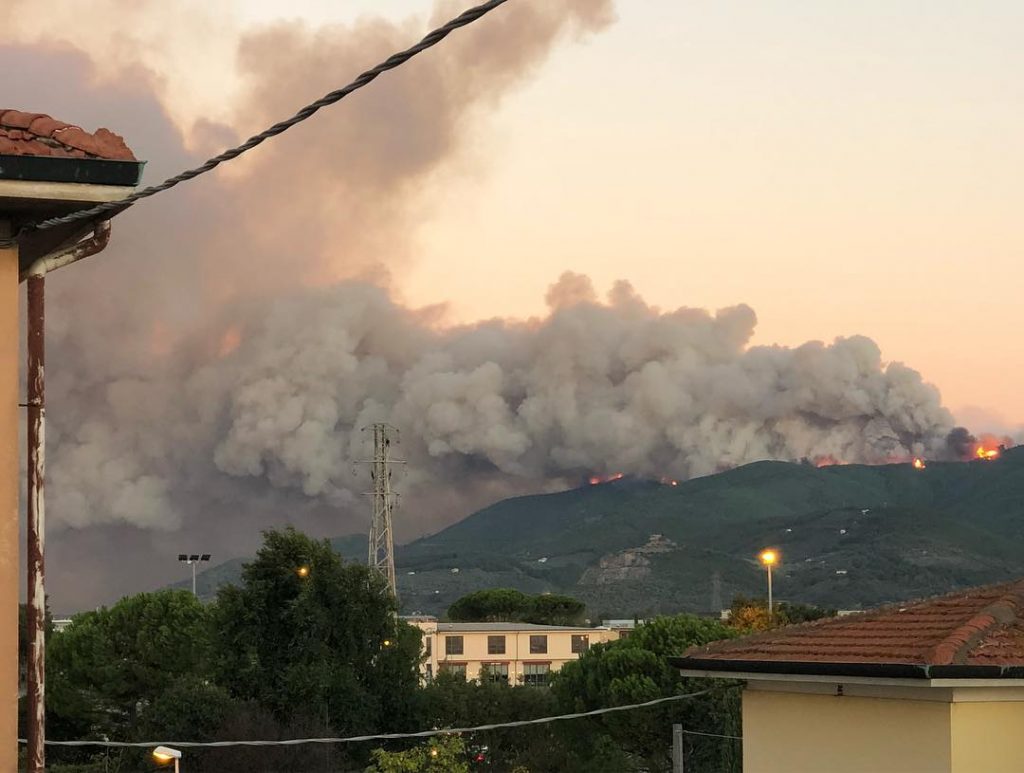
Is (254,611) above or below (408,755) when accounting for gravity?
above

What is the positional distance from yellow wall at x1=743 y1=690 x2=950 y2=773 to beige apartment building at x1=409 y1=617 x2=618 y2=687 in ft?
346

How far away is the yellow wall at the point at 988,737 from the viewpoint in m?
9.51

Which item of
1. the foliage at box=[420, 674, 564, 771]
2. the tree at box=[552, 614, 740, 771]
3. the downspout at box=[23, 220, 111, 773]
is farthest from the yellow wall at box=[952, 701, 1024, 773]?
the foliage at box=[420, 674, 564, 771]

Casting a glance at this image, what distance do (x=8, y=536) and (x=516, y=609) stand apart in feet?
455

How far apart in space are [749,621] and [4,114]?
5966 cm

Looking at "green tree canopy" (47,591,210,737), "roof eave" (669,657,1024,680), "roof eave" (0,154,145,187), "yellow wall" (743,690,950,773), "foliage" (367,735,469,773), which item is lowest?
"foliage" (367,735,469,773)

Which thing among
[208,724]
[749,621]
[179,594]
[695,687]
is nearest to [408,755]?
[208,724]

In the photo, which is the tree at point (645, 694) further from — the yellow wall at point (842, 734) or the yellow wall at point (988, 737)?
the yellow wall at point (988, 737)

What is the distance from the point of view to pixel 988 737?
9.59m

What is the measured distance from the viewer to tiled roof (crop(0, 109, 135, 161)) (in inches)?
265

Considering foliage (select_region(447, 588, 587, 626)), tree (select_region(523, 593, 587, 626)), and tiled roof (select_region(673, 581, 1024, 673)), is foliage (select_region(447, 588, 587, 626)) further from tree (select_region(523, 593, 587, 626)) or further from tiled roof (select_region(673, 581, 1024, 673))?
tiled roof (select_region(673, 581, 1024, 673))

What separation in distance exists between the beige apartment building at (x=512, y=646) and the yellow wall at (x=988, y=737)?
4229 inches

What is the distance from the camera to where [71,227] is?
7.07 m

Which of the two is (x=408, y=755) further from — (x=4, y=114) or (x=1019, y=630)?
(x=4, y=114)
